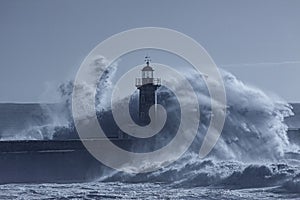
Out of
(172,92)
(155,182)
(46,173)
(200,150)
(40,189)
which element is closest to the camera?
(40,189)

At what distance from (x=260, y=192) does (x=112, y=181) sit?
5.22 meters

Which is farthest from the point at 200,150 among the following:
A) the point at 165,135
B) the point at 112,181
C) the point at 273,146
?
the point at 112,181

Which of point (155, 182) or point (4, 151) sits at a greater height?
point (4, 151)

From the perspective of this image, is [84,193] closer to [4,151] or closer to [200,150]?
[4,151]

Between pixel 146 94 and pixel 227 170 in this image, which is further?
pixel 146 94

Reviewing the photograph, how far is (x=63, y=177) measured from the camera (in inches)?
807

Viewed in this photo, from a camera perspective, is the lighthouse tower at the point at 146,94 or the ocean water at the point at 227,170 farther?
the lighthouse tower at the point at 146,94

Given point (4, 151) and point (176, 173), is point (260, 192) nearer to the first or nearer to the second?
point (176, 173)

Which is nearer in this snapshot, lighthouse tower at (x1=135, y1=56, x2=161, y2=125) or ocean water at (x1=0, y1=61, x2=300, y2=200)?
ocean water at (x1=0, y1=61, x2=300, y2=200)

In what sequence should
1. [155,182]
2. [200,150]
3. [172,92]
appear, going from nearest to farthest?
[155,182]
[200,150]
[172,92]

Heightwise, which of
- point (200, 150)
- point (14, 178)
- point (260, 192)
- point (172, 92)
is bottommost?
point (260, 192)

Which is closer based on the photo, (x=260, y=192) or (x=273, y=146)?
(x=260, y=192)

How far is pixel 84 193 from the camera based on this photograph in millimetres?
16375

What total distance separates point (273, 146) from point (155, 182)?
7030mm
